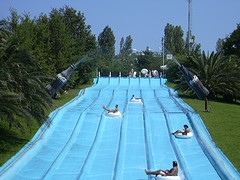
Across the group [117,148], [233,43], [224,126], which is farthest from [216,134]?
[233,43]

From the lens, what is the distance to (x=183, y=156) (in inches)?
567

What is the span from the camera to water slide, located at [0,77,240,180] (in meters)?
12.4

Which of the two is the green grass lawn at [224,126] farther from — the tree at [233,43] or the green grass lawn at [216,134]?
the tree at [233,43]

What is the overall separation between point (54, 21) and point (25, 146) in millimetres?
14665

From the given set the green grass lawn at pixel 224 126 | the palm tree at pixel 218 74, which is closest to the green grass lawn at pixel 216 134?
the green grass lawn at pixel 224 126

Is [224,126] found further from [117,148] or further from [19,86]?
[19,86]

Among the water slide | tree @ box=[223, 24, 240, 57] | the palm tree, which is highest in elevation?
tree @ box=[223, 24, 240, 57]

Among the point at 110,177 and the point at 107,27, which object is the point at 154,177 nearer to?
the point at 110,177

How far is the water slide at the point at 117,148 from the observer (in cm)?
1241

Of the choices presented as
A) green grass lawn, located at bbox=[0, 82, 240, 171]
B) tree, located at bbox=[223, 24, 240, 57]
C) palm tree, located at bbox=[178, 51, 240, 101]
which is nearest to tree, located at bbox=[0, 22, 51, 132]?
green grass lawn, located at bbox=[0, 82, 240, 171]

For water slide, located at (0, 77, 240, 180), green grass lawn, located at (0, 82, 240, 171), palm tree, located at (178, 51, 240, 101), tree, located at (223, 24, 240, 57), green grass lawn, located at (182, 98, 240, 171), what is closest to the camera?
water slide, located at (0, 77, 240, 180)

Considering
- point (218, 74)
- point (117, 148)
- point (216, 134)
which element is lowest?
point (117, 148)

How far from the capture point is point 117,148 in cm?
1538

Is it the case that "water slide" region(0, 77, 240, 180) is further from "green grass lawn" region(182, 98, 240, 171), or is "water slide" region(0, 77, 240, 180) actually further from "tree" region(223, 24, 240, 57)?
"tree" region(223, 24, 240, 57)
